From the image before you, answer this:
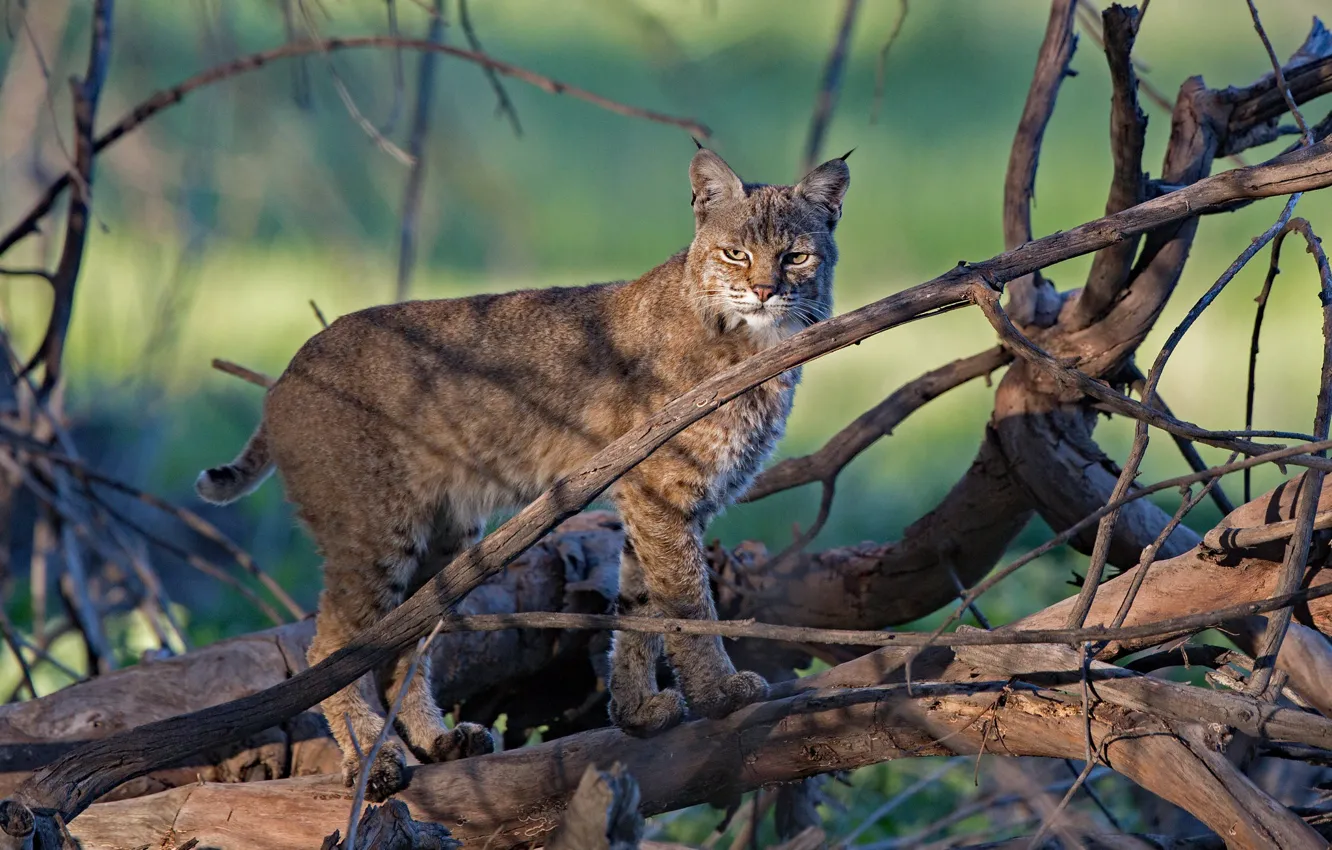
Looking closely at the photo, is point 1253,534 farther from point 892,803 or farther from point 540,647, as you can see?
point 540,647

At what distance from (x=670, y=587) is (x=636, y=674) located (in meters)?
0.24

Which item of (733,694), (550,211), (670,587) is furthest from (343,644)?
(550,211)

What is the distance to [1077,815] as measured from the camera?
243 centimetres

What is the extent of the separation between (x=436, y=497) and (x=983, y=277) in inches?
75.6

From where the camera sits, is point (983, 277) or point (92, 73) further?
point (92, 73)

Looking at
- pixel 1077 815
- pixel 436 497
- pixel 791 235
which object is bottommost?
pixel 1077 815

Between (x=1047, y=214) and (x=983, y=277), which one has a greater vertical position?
(x=1047, y=214)

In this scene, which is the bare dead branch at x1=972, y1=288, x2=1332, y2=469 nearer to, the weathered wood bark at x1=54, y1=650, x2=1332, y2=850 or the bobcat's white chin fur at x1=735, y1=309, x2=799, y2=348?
the weathered wood bark at x1=54, y1=650, x2=1332, y2=850

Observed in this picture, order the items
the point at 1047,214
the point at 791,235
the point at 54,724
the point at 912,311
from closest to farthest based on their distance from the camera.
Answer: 1. the point at 912,311
2. the point at 54,724
3. the point at 791,235
4. the point at 1047,214

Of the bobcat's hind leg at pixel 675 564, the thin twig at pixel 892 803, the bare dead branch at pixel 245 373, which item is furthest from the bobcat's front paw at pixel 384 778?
the bare dead branch at pixel 245 373

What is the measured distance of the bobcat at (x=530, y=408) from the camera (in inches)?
129

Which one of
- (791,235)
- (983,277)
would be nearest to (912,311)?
(983,277)

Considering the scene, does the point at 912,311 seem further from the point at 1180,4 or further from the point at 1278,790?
the point at 1180,4

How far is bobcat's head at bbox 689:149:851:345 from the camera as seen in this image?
332 centimetres
